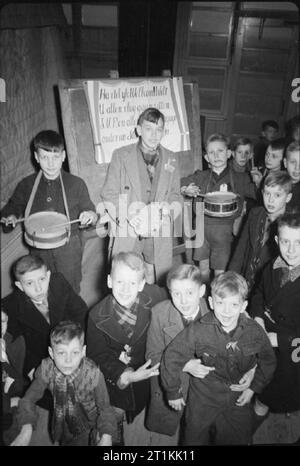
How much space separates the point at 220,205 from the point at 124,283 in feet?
4.61

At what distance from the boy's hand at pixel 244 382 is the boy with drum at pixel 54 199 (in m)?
1.58

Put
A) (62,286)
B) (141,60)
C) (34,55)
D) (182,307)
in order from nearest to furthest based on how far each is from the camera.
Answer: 1. (182,307)
2. (62,286)
3. (34,55)
4. (141,60)

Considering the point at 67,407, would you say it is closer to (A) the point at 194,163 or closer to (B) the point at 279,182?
(B) the point at 279,182

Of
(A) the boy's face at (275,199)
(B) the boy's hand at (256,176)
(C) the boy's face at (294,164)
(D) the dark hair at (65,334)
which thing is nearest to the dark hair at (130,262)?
(D) the dark hair at (65,334)

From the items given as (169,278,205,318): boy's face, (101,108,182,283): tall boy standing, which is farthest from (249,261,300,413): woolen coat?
(101,108,182,283): tall boy standing

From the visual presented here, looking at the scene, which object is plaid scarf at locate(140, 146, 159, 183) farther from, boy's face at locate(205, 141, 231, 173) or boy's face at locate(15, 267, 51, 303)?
boy's face at locate(15, 267, 51, 303)

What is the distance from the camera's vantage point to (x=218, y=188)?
388 centimetres

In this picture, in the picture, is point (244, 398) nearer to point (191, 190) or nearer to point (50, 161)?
point (191, 190)

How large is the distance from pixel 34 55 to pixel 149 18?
142 cm

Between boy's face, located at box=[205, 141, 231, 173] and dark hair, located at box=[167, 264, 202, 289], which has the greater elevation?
boy's face, located at box=[205, 141, 231, 173]

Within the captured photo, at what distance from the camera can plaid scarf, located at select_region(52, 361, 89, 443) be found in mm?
2203

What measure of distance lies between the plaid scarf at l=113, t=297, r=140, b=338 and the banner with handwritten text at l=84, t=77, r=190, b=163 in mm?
1683
